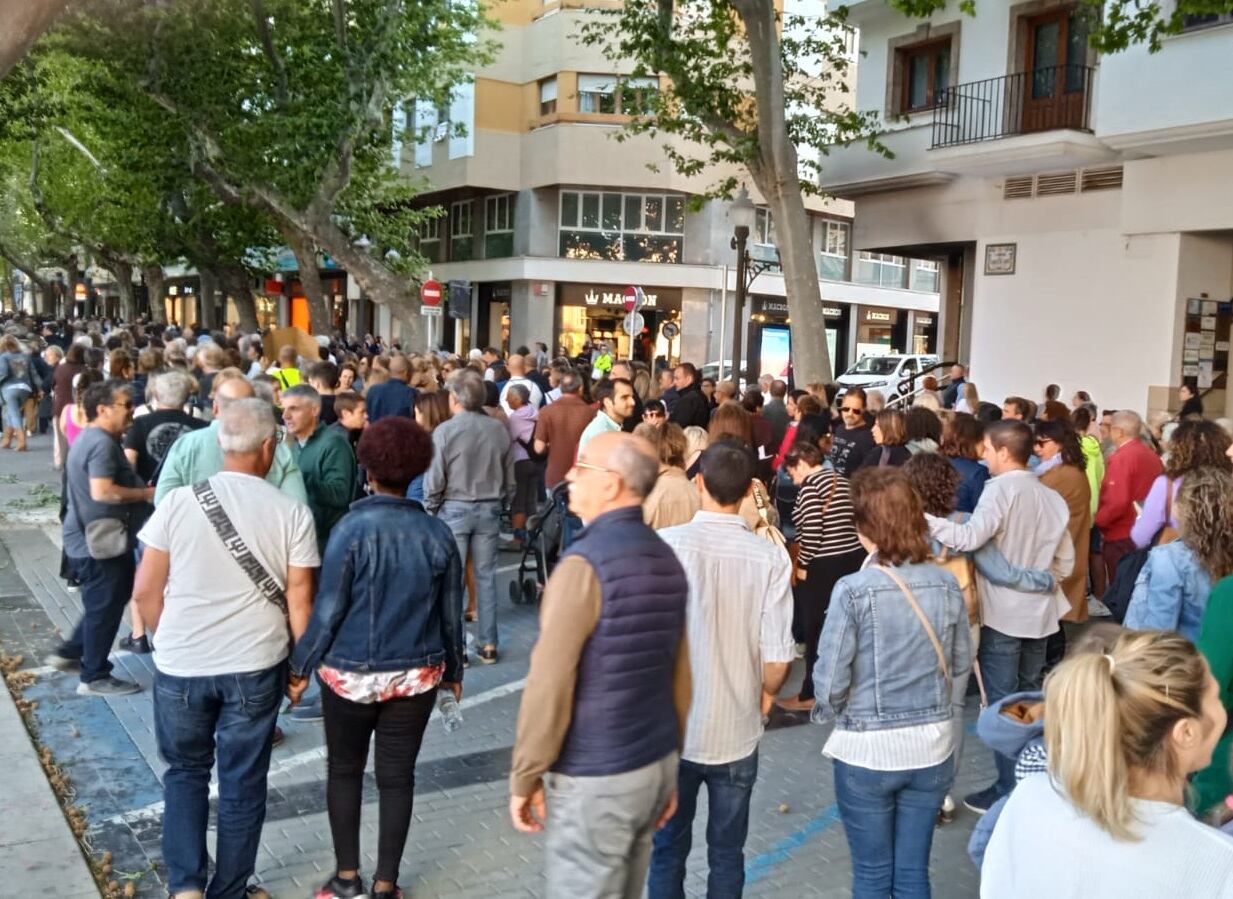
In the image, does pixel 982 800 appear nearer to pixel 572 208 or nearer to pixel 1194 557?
pixel 1194 557

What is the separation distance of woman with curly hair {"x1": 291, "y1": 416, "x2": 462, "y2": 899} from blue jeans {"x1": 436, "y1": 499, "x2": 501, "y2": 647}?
3.19 metres

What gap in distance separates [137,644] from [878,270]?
36623mm

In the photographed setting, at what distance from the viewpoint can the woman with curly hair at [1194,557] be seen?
403 centimetres

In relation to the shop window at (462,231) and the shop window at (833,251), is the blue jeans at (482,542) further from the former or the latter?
the shop window at (833,251)

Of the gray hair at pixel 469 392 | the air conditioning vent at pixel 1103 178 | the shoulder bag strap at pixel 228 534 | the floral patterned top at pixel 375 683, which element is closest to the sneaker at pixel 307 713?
the gray hair at pixel 469 392

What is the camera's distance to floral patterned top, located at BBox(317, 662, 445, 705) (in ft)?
13.6

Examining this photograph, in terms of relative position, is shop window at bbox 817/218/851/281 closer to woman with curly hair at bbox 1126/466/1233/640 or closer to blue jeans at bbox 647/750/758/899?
woman with curly hair at bbox 1126/466/1233/640

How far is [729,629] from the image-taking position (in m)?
3.82

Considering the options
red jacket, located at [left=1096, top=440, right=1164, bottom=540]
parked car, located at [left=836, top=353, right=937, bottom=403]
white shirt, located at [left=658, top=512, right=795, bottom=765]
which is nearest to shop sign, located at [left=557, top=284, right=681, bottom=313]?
parked car, located at [left=836, top=353, right=937, bottom=403]

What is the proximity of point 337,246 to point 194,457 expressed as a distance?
665 inches

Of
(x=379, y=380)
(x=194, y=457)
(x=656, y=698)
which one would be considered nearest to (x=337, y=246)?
(x=379, y=380)

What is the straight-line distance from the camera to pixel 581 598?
2.96 metres

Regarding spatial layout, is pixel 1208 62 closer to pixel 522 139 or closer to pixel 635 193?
pixel 635 193

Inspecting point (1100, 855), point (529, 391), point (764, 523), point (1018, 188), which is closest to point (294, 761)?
point (764, 523)
